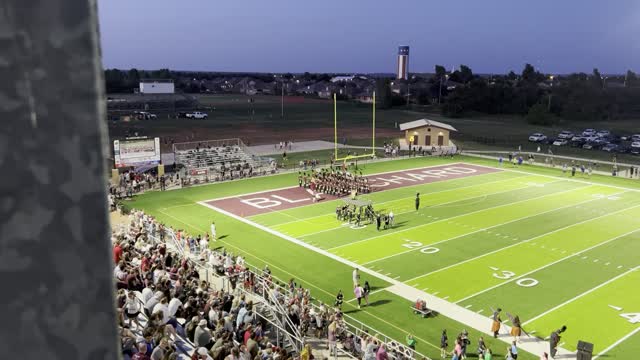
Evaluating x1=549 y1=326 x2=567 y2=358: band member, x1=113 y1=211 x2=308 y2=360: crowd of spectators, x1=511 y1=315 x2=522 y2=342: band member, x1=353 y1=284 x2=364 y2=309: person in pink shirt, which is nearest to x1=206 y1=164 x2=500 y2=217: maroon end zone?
x1=353 y1=284 x2=364 y2=309: person in pink shirt

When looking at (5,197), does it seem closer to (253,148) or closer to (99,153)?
(99,153)

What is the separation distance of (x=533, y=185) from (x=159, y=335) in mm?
34776

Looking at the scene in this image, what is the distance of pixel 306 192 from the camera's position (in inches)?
1443

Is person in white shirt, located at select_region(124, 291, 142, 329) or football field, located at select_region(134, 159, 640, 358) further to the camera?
football field, located at select_region(134, 159, 640, 358)

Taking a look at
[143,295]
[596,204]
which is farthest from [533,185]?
[143,295]

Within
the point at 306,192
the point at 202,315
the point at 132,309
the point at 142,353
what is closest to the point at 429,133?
the point at 306,192

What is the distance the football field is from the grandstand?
2449 mm

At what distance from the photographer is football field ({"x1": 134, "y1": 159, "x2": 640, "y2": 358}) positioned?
1945 centimetres

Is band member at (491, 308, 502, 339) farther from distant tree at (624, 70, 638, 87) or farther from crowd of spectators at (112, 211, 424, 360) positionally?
distant tree at (624, 70, 638, 87)

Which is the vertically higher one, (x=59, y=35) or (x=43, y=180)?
(x=59, y=35)

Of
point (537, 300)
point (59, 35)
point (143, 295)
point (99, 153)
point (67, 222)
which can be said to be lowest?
point (537, 300)

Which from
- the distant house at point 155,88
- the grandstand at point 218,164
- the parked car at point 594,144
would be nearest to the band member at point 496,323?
the grandstand at point 218,164

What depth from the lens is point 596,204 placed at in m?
34.5

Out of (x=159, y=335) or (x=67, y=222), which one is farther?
(x=159, y=335)
